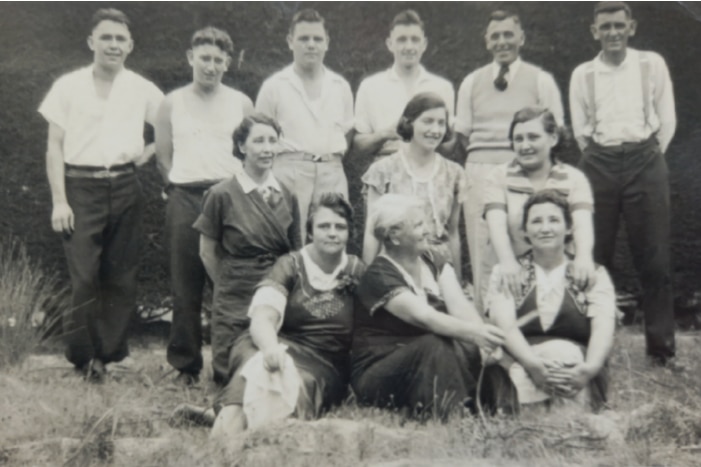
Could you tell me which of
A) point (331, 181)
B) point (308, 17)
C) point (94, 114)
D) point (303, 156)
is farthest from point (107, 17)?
point (331, 181)

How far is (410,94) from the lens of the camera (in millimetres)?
3441

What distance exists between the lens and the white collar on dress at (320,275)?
3.13m

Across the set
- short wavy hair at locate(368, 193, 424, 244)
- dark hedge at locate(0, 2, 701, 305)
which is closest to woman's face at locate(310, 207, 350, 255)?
short wavy hair at locate(368, 193, 424, 244)

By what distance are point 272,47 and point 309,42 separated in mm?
126

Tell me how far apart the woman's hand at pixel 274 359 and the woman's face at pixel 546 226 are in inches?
32.7

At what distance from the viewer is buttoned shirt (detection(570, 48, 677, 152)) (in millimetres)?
3408

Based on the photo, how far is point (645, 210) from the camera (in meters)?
3.42

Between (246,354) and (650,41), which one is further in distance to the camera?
(650,41)

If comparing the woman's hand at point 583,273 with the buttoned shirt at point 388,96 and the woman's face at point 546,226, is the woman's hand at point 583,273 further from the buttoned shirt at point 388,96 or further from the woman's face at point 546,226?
the buttoned shirt at point 388,96

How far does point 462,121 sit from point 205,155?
852mm

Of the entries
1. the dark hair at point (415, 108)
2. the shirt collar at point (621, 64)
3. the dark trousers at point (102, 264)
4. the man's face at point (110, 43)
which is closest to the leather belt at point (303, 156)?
the dark hair at point (415, 108)

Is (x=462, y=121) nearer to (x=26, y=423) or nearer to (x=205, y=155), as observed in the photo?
(x=205, y=155)

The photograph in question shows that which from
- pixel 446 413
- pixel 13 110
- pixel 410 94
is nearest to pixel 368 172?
pixel 410 94

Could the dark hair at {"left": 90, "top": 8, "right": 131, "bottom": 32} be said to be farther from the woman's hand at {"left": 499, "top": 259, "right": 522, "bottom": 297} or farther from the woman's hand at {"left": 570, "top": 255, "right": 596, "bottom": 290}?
the woman's hand at {"left": 570, "top": 255, "right": 596, "bottom": 290}
